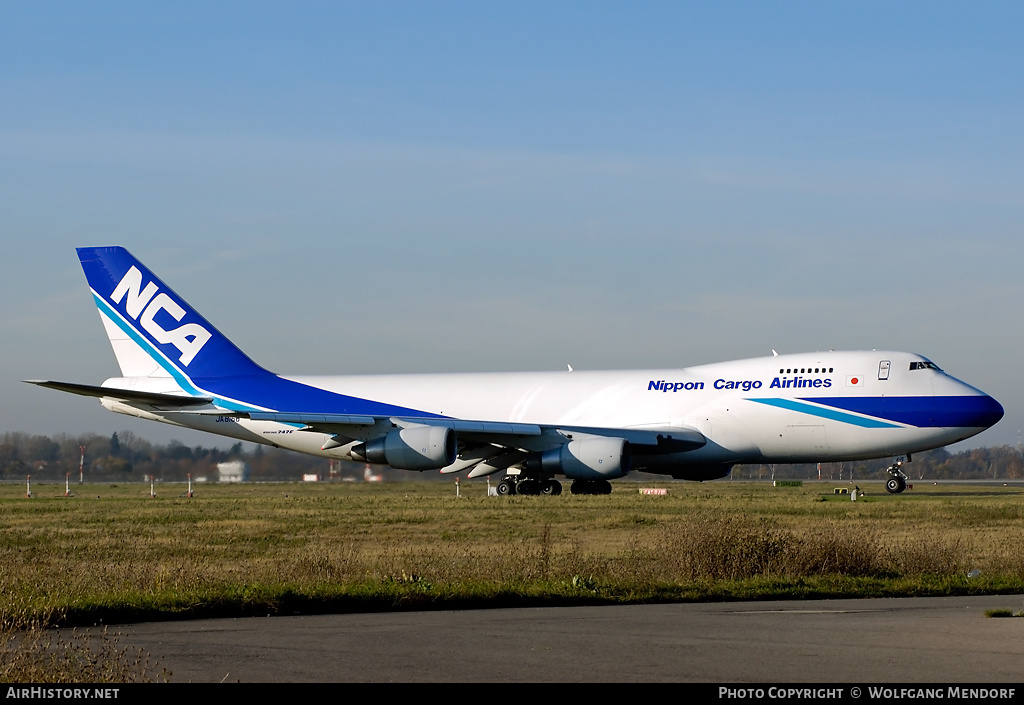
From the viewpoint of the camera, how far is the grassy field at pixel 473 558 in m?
13.2

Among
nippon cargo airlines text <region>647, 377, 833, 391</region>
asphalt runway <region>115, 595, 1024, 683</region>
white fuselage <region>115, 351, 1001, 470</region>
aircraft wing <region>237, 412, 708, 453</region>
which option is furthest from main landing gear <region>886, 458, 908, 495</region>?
asphalt runway <region>115, 595, 1024, 683</region>

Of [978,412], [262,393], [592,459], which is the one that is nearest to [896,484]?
[978,412]

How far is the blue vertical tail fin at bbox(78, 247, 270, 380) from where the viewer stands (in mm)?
45562

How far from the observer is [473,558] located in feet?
61.4

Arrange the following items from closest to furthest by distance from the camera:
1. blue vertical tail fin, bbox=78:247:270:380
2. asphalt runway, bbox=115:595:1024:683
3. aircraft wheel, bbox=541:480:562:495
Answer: asphalt runway, bbox=115:595:1024:683 < aircraft wheel, bbox=541:480:562:495 < blue vertical tail fin, bbox=78:247:270:380

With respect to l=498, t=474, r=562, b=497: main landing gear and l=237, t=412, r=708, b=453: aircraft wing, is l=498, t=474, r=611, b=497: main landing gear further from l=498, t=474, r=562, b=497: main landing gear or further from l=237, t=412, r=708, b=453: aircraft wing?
l=237, t=412, r=708, b=453: aircraft wing

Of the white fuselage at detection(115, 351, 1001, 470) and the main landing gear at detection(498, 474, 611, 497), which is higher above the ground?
the white fuselage at detection(115, 351, 1001, 470)

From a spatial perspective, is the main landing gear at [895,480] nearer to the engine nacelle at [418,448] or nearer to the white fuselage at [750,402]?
the white fuselage at [750,402]

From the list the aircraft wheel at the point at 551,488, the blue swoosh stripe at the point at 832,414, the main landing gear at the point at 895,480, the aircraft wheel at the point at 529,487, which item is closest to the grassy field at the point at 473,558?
the blue swoosh stripe at the point at 832,414

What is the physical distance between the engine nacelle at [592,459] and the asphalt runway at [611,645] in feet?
77.8

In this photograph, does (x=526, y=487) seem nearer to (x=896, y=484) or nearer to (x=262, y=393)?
(x=262, y=393)
